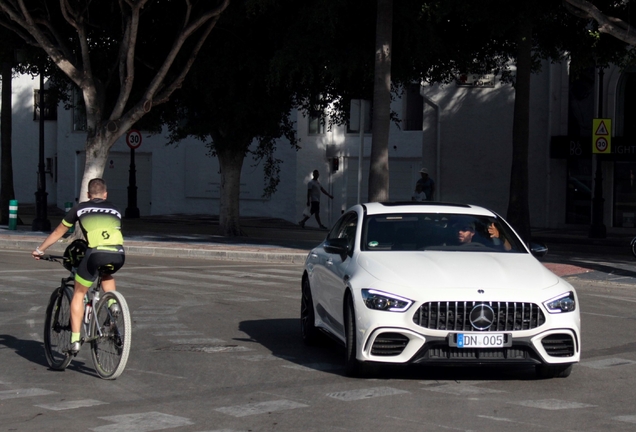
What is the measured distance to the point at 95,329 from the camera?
8.80 metres

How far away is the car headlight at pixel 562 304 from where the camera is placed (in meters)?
8.47

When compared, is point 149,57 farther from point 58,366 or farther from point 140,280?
point 58,366

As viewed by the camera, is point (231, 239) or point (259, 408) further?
point (231, 239)

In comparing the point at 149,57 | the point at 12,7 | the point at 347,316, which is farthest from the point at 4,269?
the point at 347,316

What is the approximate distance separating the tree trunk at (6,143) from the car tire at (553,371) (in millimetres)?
24391

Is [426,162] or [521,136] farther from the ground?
[521,136]

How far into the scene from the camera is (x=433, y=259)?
29.5ft

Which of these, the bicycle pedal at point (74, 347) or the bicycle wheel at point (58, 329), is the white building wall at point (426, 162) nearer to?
the bicycle wheel at point (58, 329)

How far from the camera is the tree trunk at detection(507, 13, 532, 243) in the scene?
2358cm

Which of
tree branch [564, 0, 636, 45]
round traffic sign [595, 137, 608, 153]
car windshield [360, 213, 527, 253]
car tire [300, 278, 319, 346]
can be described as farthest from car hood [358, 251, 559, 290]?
round traffic sign [595, 137, 608, 153]

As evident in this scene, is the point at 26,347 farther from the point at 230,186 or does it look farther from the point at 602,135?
the point at 602,135

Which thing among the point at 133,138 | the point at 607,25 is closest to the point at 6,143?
the point at 133,138

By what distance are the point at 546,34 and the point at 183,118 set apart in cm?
994

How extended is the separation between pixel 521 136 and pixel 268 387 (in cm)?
1652
